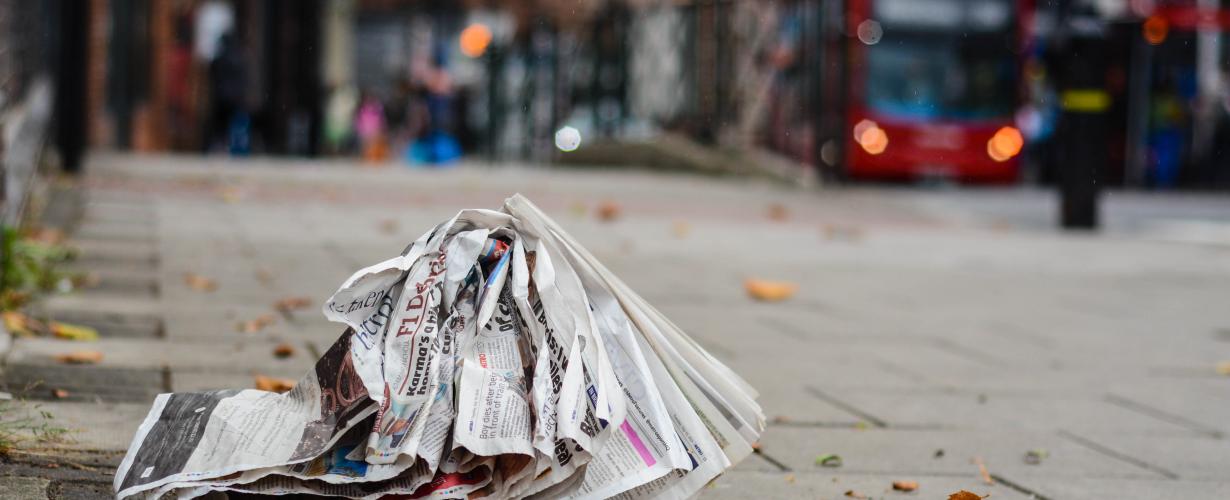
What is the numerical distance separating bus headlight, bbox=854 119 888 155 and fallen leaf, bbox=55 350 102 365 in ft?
46.5

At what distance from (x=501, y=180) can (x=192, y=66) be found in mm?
9761

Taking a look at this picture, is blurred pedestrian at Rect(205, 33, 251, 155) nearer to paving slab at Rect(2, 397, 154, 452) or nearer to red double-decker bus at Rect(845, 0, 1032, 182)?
red double-decker bus at Rect(845, 0, 1032, 182)

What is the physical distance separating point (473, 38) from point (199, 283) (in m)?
21.2

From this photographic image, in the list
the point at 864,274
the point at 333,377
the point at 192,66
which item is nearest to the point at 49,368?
the point at 333,377

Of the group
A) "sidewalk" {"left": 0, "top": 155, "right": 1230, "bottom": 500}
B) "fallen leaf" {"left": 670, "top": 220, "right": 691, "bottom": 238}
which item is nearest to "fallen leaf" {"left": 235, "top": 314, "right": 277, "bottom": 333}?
"sidewalk" {"left": 0, "top": 155, "right": 1230, "bottom": 500}

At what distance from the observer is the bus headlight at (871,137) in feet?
55.6

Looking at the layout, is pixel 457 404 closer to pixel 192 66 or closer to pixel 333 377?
pixel 333 377

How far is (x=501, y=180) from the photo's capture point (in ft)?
38.9

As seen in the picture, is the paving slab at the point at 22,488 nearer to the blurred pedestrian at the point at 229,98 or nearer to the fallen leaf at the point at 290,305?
the fallen leaf at the point at 290,305

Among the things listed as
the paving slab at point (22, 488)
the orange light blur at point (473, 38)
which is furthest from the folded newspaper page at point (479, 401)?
the orange light blur at point (473, 38)

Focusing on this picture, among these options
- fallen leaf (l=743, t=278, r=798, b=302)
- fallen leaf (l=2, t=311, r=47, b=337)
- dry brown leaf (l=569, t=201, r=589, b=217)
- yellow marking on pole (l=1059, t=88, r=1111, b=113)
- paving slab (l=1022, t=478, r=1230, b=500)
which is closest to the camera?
paving slab (l=1022, t=478, r=1230, b=500)

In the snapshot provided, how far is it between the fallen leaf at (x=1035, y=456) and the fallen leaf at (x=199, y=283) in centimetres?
289

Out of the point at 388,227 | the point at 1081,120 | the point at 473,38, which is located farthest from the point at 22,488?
the point at 473,38

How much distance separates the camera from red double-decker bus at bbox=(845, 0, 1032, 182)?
16516 millimetres
